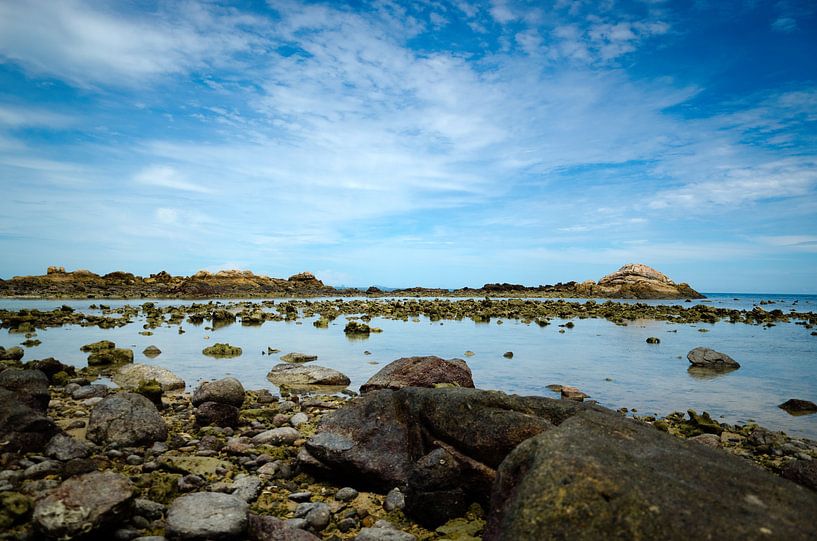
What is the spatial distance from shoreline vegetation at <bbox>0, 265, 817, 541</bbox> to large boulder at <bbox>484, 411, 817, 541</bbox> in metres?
0.01

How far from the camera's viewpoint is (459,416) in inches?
260

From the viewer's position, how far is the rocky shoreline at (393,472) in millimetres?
3725

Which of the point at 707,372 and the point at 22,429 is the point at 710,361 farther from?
the point at 22,429

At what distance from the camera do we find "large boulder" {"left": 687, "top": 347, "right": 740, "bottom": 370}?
55.8 feet

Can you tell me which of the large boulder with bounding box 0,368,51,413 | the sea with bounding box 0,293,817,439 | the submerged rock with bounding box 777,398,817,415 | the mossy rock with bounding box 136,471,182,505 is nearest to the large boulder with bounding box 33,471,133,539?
the mossy rock with bounding box 136,471,182,505

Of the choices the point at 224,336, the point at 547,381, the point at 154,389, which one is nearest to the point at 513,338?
the point at 547,381

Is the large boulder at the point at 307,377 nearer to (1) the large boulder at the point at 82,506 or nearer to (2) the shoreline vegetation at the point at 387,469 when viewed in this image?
(2) the shoreline vegetation at the point at 387,469

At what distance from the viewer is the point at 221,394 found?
1000cm

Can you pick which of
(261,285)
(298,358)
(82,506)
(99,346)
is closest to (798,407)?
(298,358)

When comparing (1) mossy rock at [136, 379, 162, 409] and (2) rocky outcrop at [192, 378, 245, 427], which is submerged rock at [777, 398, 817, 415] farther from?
(1) mossy rock at [136, 379, 162, 409]

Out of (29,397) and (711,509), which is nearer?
(711,509)

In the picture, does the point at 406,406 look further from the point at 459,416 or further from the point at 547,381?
the point at 547,381

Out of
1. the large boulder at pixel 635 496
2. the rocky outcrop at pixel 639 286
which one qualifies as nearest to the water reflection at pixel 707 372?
the large boulder at pixel 635 496

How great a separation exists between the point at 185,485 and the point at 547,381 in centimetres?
1057
